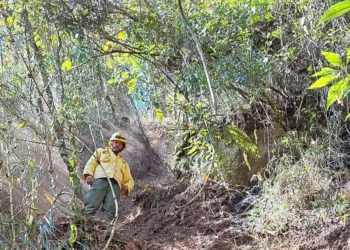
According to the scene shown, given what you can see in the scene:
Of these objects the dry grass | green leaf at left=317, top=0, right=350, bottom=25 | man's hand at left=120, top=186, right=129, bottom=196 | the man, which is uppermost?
green leaf at left=317, top=0, right=350, bottom=25

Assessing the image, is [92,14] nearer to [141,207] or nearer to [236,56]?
[236,56]

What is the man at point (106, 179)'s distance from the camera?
14.8 feet

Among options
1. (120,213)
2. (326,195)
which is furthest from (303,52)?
(120,213)

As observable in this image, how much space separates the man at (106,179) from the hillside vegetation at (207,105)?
1.06 feet

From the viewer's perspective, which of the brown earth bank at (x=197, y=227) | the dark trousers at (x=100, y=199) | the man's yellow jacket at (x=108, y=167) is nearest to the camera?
the brown earth bank at (x=197, y=227)

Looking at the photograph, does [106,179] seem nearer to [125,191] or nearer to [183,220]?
[125,191]

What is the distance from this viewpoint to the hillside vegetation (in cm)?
318

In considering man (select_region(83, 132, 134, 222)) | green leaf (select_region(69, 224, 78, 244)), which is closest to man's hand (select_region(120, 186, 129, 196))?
man (select_region(83, 132, 134, 222))

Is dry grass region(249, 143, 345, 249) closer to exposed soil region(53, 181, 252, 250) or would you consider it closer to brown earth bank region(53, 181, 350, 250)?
brown earth bank region(53, 181, 350, 250)

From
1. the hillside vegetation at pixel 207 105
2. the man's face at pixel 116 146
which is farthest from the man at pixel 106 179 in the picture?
the hillside vegetation at pixel 207 105

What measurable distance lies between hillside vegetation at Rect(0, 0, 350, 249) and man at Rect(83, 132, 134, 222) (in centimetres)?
32

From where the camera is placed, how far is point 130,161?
7.85 meters

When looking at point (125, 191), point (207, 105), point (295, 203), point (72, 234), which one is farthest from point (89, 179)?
point (72, 234)

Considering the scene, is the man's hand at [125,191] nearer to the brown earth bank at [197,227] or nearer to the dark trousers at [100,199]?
the dark trousers at [100,199]
